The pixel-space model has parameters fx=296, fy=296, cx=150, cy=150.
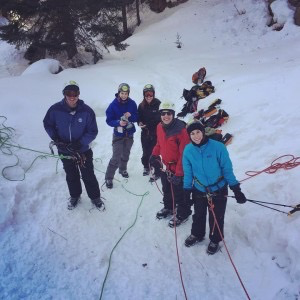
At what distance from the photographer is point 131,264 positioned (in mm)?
4598

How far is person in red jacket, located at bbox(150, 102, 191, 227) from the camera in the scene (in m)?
4.66

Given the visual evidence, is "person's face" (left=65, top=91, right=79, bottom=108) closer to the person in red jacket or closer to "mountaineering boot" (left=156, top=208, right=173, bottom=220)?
the person in red jacket

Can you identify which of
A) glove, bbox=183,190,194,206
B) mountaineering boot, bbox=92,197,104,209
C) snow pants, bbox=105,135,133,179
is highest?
glove, bbox=183,190,194,206

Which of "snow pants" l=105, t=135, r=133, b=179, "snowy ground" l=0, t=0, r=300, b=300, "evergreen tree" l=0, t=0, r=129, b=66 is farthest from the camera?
"evergreen tree" l=0, t=0, r=129, b=66

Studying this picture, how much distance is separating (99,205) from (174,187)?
1.57 m

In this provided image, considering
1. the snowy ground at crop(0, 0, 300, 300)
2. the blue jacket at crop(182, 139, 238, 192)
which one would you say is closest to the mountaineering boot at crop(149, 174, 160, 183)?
the snowy ground at crop(0, 0, 300, 300)

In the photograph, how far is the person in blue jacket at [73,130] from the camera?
4840 mm

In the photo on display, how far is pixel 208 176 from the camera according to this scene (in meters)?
4.17

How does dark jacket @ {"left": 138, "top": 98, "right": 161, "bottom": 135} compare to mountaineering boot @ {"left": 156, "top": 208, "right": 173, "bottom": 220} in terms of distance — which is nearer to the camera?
mountaineering boot @ {"left": 156, "top": 208, "right": 173, "bottom": 220}

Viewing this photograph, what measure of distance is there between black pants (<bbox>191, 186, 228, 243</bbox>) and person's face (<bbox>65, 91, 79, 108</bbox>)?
7.84 ft

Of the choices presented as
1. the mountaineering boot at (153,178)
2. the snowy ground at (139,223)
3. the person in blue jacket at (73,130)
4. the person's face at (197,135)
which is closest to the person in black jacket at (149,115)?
the mountaineering boot at (153,178)

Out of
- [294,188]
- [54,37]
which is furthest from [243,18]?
[294,188]

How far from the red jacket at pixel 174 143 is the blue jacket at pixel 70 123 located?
4.02 ft

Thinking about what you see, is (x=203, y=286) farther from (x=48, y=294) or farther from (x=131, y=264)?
(x=48, y=294)
